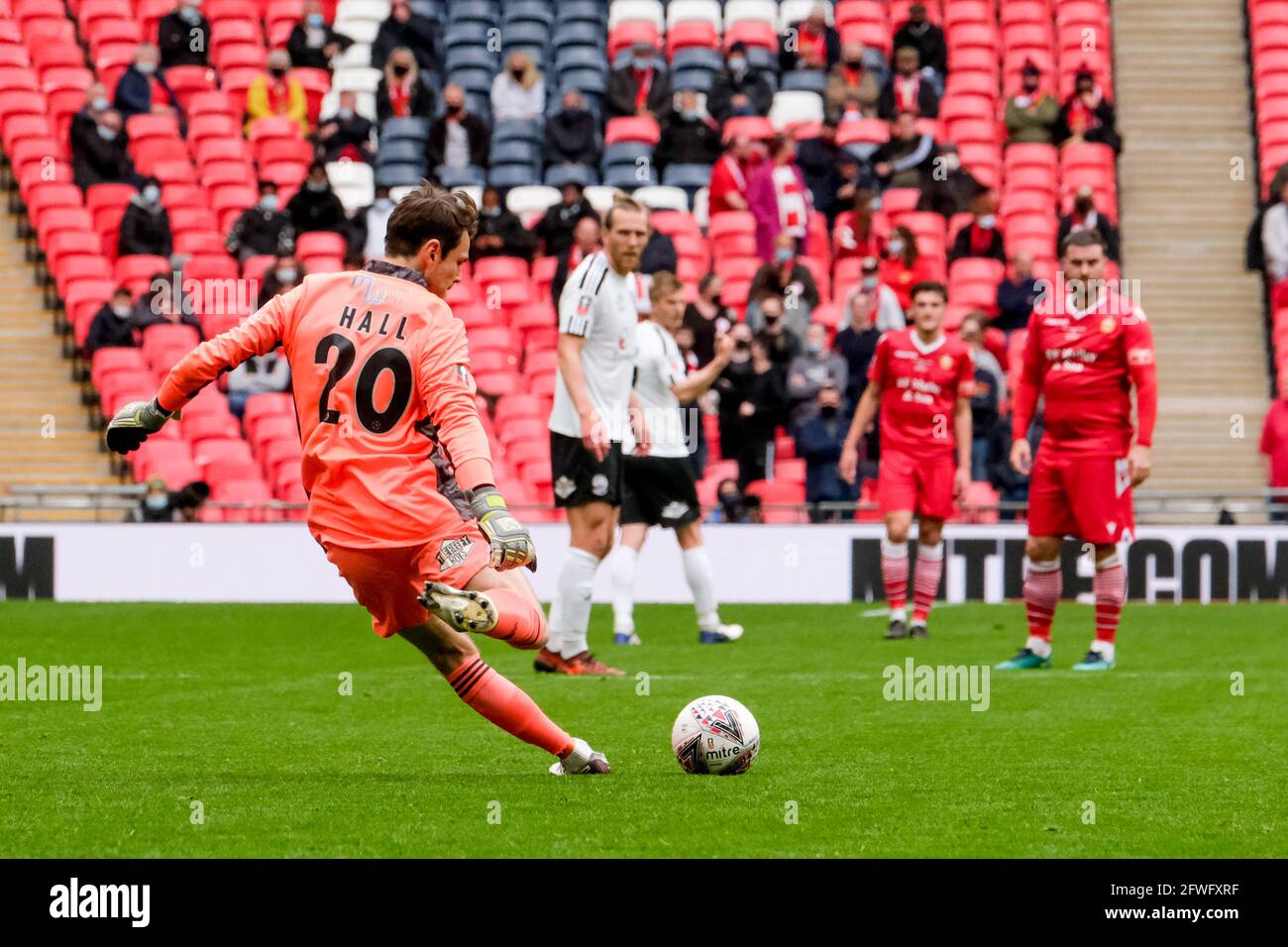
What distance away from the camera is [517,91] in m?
22.6

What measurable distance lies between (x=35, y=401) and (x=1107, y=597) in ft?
42.1

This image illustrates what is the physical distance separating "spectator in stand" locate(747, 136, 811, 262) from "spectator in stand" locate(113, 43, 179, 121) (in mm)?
6803

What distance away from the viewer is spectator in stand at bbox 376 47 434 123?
2264 cm

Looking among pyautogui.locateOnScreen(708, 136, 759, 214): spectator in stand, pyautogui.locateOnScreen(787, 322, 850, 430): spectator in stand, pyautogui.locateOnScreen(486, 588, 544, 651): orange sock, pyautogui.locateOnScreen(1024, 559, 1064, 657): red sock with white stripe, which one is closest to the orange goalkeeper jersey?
pyautogui.locateOnScreen(486, 588, 544, 651): orange sock

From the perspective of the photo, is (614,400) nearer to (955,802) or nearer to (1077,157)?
(955,802)

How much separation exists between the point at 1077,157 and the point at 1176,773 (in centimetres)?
1608

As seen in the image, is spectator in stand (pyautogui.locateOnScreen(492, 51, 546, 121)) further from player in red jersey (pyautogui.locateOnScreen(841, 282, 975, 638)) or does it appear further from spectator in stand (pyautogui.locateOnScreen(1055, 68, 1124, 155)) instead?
player in red jersey (pyautogui.locateOnScreen(841, 282, 975, 638))

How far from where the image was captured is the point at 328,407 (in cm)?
649

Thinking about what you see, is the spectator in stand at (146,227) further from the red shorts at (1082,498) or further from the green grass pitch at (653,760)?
the red shorts at (1082,498)

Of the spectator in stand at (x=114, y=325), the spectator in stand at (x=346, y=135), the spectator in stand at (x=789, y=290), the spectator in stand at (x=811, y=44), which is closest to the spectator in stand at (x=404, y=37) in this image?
the spectator in stand at (x=346, y=135)

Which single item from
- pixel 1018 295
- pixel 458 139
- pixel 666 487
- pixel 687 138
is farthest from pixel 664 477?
pixel 458 139

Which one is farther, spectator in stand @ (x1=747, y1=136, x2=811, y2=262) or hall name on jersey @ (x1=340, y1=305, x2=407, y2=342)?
spectator in stand @ (x1=747, y1=136, x2=811, y2=262)
